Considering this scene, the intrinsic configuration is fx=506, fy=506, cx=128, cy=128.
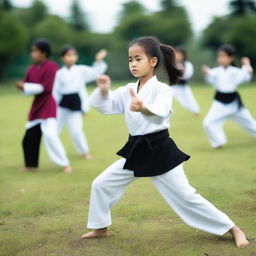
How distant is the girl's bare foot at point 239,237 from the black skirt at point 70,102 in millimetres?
4416

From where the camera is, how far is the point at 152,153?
3834 millimetres

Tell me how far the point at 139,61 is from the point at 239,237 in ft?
5.04

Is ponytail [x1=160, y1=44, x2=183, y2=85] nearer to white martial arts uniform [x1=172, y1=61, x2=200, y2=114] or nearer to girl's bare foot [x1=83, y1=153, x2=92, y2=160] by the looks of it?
girl's bare foot [x1=83, y1=153, x2=92, y2=160]

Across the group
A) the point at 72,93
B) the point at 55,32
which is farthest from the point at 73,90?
the point at 55,32

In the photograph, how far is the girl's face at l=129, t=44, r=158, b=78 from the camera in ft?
12.5

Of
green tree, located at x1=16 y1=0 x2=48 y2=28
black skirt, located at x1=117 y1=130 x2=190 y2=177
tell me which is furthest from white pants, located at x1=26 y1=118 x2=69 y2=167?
green tree, located at x1=16 y1=0 x2=48 y2=28

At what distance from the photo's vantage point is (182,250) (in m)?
3.79

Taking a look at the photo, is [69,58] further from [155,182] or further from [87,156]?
[155,182]

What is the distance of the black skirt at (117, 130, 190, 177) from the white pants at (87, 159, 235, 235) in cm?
7

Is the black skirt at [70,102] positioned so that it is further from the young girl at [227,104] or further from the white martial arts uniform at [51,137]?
the young girl at [227,104]

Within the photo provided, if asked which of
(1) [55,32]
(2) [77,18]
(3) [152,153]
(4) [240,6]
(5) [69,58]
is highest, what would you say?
(2) [77,18]

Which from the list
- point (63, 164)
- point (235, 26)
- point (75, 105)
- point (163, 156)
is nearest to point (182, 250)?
point (163, 156)

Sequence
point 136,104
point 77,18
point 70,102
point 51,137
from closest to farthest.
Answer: point 136,104, point 51,137, point 70,102, point 77,18

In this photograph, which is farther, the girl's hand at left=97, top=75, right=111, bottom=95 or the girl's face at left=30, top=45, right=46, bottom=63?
the girl's face at left=30, top=45, right=46, bottom=63
